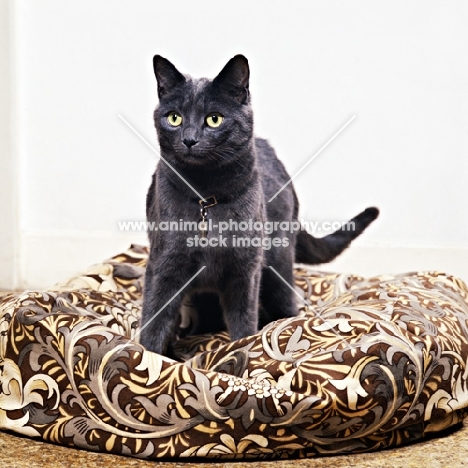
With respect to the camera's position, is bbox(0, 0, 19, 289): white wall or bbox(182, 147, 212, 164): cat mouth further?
bbox(0, 0, 19, 289): white wall

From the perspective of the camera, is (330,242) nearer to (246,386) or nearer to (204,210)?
(204,210)

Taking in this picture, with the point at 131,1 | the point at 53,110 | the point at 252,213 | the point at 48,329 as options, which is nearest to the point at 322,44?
the point at 131,1

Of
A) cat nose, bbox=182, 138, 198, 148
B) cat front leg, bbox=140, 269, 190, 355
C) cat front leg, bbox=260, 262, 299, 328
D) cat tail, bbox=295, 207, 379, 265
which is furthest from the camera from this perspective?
cat tail, bbox=295, 207, 379, 265

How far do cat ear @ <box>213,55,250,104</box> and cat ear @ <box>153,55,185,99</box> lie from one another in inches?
3.0

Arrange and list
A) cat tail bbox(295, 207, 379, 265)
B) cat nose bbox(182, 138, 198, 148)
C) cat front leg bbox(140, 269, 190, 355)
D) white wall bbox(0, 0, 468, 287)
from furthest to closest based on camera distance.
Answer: white wall bbox(0, 0, 468, 287)
cat tail bbox(295, 207, 379, 265)
cat front leg bbox(140, 269, 190, 355)
cat nose bbox(182, 138, 198, 148)

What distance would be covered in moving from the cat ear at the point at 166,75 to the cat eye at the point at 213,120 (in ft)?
0.33

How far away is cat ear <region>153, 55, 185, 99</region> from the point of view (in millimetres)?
1336

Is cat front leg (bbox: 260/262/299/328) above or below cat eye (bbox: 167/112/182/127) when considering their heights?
below

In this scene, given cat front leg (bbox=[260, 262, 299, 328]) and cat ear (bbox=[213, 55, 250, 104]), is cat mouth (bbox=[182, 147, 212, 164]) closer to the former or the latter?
cat ear (bbox=[213, 55, 250, 104])

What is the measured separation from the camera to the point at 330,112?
2.38 metres

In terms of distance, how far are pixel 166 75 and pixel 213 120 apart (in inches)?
5.2

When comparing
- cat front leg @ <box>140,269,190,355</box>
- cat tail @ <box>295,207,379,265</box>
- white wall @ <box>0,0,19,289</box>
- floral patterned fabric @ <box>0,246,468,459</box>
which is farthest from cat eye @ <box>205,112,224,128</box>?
white wall @ <box>0,0,19,289</box>

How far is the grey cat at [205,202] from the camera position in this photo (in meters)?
1.32

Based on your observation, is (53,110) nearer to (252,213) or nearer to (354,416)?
(252,213)
